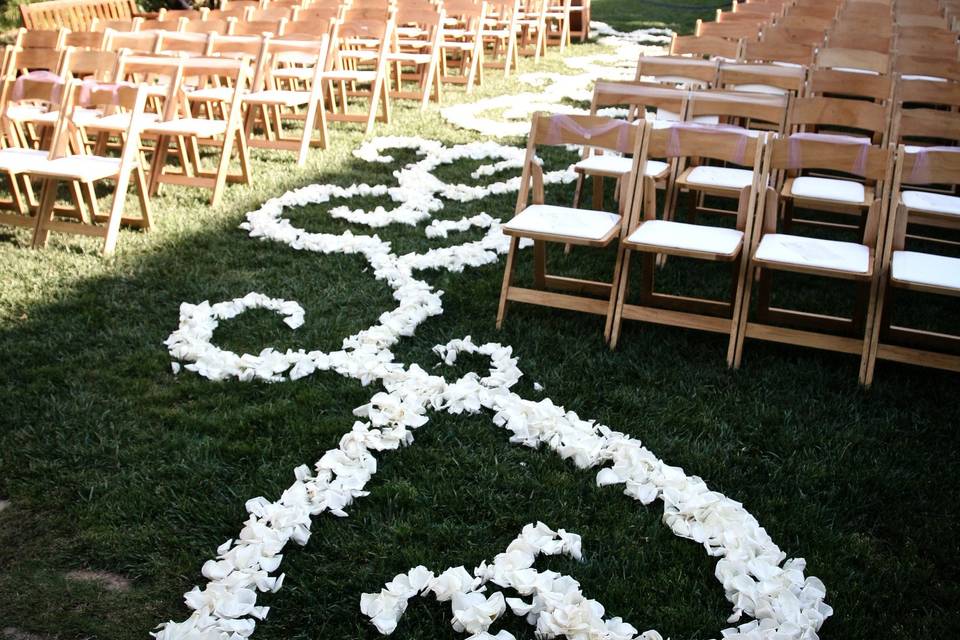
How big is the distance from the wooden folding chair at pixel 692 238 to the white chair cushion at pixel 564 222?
146mm

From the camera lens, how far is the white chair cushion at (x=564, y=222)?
456 cm

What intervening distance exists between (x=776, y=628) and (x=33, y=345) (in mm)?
3977

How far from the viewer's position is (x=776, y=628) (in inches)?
109

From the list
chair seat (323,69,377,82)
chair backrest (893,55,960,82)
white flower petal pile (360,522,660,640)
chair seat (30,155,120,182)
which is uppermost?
chair backrest (893,55,960,82)

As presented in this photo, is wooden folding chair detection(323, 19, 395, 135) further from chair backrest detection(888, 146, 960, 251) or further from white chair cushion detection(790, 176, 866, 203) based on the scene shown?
chair backrest detection(888, 146, 960, 251)

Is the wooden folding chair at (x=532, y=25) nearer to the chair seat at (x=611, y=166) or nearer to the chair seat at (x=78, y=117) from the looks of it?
the chair seat at (x=78, y=117)

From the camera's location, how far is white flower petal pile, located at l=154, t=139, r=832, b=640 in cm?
283

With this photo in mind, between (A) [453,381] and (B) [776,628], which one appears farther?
(A) [453,381]

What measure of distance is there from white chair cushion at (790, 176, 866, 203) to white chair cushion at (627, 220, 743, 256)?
3.03 feet

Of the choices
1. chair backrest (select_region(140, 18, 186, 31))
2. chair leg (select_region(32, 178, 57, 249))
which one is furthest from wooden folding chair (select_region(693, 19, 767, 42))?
chair leg (select_region(32, 178, 57, 249))

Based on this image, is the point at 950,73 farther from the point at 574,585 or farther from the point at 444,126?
the point at 574,585

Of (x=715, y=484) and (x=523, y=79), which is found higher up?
(x=523, y=79)

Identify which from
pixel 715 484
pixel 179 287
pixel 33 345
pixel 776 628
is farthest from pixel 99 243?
pixel 776 628

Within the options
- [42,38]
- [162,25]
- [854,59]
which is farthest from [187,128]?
[854,59]
